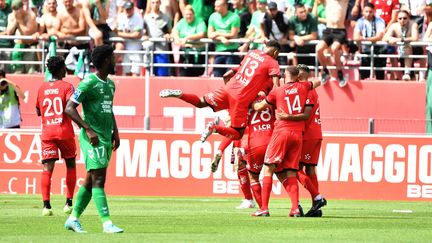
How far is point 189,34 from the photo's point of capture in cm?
2889

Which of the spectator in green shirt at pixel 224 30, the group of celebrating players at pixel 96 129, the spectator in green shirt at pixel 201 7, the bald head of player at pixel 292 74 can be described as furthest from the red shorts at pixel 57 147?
the spectator in green shirt at pixel 201 7

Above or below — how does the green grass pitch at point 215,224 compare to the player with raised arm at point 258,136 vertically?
below

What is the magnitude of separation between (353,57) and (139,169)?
18.7ft

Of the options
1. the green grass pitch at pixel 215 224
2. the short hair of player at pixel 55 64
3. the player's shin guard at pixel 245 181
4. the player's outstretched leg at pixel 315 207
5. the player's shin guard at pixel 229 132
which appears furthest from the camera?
the player's shin guard at pixel 245 181

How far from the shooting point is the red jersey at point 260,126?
19688 mm

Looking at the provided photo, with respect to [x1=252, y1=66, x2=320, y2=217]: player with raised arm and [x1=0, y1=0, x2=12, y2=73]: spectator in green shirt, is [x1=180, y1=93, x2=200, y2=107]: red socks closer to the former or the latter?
[x1=252, y1=66, x2=320, y2=217]: player with raised arm

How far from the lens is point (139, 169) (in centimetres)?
2684

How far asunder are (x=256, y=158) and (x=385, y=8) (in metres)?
10.0

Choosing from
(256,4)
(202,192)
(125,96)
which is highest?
(256,4)

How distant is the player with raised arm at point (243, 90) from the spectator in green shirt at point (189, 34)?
846 centimetres

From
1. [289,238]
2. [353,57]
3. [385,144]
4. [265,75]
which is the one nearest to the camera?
[289,238]

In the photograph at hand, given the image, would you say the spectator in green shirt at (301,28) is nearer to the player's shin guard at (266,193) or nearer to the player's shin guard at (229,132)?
the player's shin guard at (229,132)

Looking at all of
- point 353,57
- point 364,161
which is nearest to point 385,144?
point 364,161

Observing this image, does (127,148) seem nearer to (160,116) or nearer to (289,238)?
(160,116)
